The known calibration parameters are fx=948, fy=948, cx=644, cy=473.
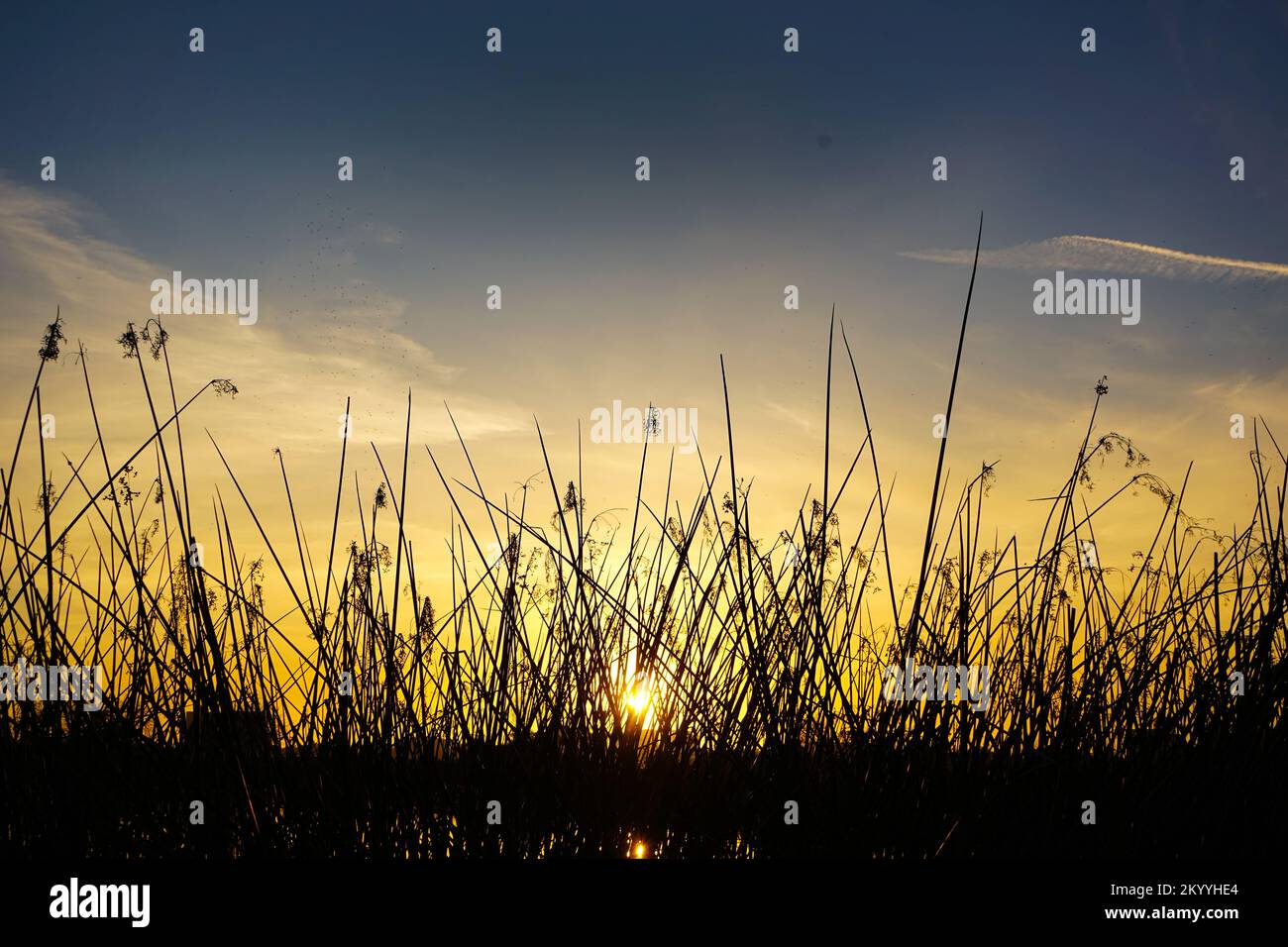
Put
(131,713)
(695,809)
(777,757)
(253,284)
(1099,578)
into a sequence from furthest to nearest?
(253,284)
(1099,578)
(131,713)
(695,809)
(777,757)

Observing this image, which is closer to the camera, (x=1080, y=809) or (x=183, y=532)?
(x=183, y=532)

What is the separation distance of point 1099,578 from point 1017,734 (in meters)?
1.02

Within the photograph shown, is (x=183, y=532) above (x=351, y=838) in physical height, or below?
above

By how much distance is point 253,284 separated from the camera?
152 inches

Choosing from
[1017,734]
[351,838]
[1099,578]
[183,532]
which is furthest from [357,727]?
[1099,578]

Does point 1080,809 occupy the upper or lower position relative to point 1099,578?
lower

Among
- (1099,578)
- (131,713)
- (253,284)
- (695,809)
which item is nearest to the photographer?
(695,809)

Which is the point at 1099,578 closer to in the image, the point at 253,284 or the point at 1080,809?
the point at 1080,809

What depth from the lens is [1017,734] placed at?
2572mm

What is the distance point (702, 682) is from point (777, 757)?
0.40m
